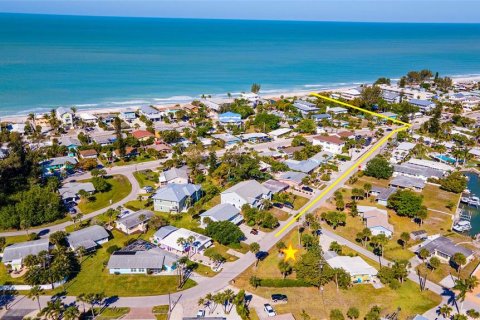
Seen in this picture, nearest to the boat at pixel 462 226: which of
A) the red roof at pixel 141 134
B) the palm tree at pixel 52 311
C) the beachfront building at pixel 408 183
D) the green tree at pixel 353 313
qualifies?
the beachfront building at pixel 408 183

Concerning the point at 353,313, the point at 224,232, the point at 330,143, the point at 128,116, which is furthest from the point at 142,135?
the point at 353,313

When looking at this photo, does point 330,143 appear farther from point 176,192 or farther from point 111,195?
point 111,195

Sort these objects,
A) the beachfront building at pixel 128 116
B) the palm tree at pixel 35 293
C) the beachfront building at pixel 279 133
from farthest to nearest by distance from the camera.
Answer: the beachfront building at pixel 128 116 < the beachfront building at pixel 279 133 < the palm tree at pixel 35 293

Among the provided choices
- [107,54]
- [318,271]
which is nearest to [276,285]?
[318,271]

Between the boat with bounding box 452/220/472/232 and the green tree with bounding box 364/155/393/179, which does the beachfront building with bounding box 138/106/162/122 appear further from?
the boat with bounding box 452/220/472/232

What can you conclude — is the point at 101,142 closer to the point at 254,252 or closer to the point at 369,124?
the point at 254,252

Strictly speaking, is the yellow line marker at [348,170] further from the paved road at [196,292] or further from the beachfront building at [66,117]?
the beachfront building at [66,117]
